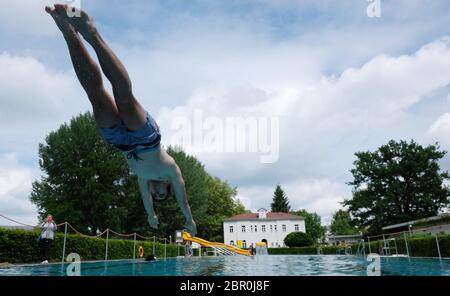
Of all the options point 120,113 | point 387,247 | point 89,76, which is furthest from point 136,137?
point 387,247

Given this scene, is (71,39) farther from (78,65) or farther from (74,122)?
(74,122)

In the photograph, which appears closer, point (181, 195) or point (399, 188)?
point (181, 195)

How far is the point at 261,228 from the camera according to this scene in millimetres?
60844

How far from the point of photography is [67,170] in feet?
95.9

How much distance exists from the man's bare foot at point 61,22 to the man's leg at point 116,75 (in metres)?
0.09

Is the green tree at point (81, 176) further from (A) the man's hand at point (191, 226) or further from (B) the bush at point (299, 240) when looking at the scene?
(A) the man's hand at point (191, 226)

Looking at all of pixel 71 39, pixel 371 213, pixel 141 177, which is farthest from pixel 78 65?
pixel 371 213

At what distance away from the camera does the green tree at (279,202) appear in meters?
72.0

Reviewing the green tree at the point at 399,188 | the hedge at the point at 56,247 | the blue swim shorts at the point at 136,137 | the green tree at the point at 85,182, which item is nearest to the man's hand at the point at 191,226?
→ the blue swim shorts at the point at 136,137

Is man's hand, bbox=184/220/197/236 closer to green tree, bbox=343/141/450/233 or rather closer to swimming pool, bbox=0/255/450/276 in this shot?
swimming pool, bbox=0/255/450/276

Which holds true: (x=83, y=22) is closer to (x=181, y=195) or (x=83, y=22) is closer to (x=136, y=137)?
(x=136, y=137)

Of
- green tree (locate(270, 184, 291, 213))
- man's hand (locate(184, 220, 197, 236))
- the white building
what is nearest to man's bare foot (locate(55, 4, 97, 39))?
man's hand (locate(184, 220, 197, 236))

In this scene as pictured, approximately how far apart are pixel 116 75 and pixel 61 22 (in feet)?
2.20
